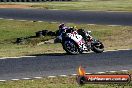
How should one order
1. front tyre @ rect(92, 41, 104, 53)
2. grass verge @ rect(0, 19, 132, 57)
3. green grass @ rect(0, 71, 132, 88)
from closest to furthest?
green grass @ rect(0, 71, 132, 88) < front tyre @ rect(92, 41, 104, 53) < grass verge @ rect(0, 19, 132, 57)

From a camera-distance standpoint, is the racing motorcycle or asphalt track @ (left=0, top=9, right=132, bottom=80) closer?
asphalt track @ (left=0, top=9, right=132, bottom=80)

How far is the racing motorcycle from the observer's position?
18.7 meters

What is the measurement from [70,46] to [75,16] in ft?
64.2

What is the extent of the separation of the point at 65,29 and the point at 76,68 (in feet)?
12.7

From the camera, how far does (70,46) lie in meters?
18.8

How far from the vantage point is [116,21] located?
1342 inches

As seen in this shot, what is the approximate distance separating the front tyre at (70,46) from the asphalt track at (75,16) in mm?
14365

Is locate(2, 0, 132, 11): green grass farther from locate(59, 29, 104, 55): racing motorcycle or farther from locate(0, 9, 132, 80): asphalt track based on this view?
locate(0, 9, 132, 80): asphalt track

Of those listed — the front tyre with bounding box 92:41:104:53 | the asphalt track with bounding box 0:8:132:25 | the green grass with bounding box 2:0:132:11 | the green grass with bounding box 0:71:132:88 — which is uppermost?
the green grass with bounding box 0:71:132:88

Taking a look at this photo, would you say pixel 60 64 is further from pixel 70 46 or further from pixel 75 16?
pixel 75 16

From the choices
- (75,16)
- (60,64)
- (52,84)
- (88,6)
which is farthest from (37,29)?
(52,84)

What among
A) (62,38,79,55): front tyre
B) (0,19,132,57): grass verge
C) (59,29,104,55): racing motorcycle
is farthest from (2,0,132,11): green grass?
(62,38,79,55): front tyre

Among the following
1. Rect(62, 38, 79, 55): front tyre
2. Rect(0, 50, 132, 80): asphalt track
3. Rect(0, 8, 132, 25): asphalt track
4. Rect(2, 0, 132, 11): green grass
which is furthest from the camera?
Rect(2, 0, 132, 11): green grass

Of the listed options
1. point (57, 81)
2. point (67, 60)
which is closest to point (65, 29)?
point (67, 60)
